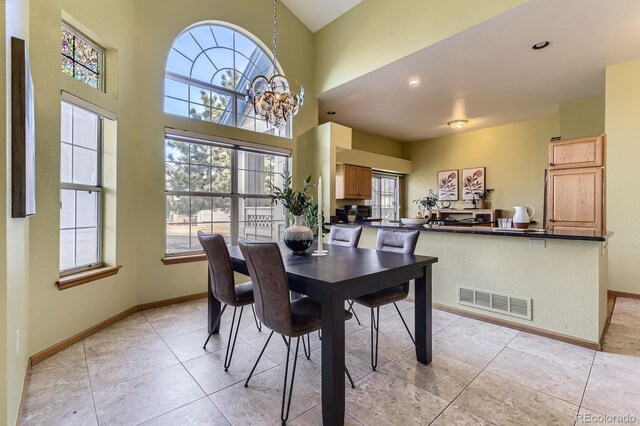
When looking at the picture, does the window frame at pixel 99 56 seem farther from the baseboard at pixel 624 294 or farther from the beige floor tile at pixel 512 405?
the baseboard at pixel 624 294

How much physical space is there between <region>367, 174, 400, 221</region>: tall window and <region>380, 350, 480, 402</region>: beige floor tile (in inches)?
214

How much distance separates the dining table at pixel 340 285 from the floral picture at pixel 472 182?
5470 mm

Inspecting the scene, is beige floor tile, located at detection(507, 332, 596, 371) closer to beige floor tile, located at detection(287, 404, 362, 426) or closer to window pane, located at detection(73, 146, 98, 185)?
beige floor tile, located at detection(287, 404, 362, 426)

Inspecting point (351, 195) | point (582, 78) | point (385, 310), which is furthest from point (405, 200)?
point (385, 310)

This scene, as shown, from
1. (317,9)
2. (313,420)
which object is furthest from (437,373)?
(317,9)

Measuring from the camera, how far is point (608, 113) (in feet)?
12.9

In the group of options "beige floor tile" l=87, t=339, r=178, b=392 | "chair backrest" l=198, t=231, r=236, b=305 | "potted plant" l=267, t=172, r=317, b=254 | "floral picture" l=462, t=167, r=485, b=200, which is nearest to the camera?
"beige floor tile" l=87, t=339, r=178, b=392

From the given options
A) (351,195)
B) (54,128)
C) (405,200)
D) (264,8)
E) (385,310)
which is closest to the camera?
(54,128)

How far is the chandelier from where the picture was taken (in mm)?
2770

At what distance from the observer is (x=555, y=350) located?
249cm

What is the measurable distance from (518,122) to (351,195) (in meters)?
3.97

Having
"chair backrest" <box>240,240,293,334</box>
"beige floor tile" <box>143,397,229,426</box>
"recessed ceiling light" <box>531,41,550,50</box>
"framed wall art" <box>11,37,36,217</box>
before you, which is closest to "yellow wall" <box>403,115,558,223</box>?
"recessed ceiling light" <box>531,41,550,50</box>

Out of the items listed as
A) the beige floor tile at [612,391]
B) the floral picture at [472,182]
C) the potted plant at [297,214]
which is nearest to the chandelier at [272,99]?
the potted plant at [297,214]

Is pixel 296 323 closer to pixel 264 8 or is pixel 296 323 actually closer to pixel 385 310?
pixel 385 310
